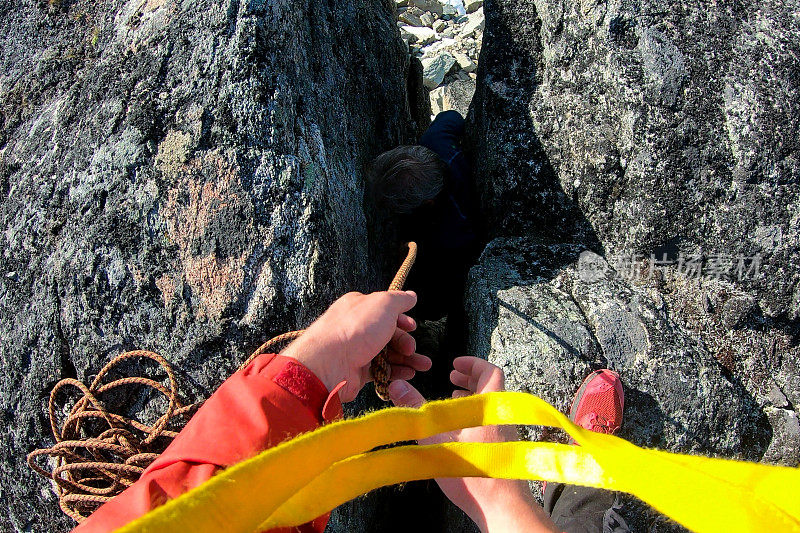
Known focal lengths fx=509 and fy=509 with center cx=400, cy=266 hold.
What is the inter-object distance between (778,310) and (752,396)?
1.39 feet

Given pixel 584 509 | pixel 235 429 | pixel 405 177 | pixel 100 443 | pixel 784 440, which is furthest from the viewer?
pixel 405 177

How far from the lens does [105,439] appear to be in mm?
1749

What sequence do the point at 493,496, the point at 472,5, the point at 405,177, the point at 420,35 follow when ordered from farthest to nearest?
the point at 472,5 < the point at 420,35 < the point at 405,177 < the point at 493,496

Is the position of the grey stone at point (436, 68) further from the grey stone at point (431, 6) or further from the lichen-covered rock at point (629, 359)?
the lichen-covered rock at point (629, 359)

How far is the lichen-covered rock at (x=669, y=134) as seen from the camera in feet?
7.67

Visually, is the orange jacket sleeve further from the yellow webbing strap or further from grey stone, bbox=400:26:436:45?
grey stone, bbox=400:26:436:45

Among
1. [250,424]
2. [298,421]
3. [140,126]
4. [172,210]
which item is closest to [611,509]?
[298,421]

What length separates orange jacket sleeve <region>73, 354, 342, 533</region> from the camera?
114cm

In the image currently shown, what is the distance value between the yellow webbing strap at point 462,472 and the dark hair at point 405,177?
5.11ft

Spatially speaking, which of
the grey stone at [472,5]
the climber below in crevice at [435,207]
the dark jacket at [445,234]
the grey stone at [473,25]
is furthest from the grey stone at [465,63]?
the dark jacket at [445,234]

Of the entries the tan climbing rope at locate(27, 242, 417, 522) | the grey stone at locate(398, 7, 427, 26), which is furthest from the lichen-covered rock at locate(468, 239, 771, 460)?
the grey stone at locate(398, 7, 427, 26)

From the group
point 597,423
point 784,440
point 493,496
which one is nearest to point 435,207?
point 597,423

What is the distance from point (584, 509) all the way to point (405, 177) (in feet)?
5.84

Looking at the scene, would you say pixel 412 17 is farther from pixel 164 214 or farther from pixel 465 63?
pixel 164 214
